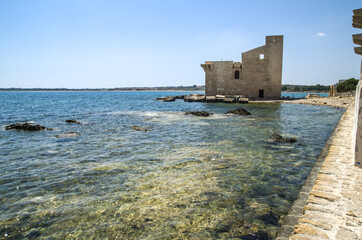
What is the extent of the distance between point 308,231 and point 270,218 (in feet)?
2.90

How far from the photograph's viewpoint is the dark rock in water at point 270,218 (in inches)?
136

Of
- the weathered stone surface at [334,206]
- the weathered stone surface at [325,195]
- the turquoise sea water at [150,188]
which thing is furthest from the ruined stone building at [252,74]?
the weathered stone surface at [325,195]

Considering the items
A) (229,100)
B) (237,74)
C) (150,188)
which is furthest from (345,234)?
(237,74)

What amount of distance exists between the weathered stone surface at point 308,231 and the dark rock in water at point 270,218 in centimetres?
61

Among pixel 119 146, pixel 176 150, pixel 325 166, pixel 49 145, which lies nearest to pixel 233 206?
pixel 325 166

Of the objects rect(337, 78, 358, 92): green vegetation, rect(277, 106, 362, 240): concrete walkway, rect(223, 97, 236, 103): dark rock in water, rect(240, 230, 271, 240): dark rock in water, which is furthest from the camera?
rect(337, 78, 358, 92): green vegetation

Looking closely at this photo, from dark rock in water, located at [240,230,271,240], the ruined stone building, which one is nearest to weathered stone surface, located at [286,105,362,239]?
dark rock in water, located at [240,230,271,240]

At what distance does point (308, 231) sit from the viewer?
2.71 meters

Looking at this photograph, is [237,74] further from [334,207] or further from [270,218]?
[334,207]

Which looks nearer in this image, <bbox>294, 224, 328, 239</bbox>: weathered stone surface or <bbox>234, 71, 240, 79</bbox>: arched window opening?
<bbox>294, 224, 328, 239</bbox>: weathered stone surface

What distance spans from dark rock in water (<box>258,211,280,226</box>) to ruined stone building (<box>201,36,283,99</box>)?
110ft

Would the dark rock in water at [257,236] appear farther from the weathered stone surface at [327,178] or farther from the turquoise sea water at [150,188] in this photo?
the weathered stone surface at [327,178]

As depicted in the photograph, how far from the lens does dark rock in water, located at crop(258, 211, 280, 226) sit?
3.45 m

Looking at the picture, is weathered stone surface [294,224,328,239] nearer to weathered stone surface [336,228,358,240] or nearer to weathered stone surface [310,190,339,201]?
weathered stone surface [336,228,358,240]
